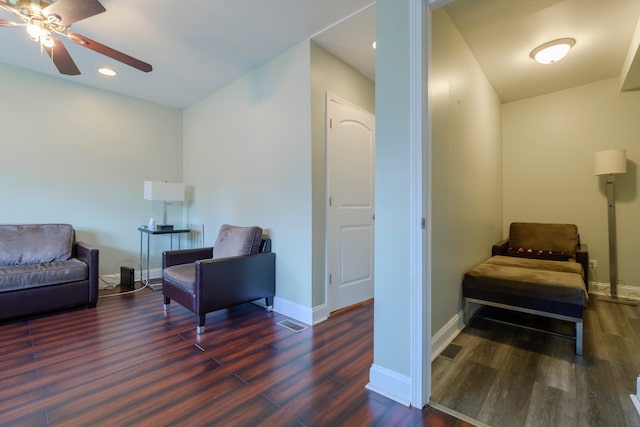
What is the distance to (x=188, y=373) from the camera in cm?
182

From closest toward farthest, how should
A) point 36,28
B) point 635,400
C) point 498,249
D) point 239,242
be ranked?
point 635,400
point 36,28
point 239,242
point 498,249

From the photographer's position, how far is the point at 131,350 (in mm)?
2105

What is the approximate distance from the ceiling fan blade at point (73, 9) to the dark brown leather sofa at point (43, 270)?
6.99ft

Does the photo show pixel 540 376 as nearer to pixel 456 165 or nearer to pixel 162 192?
pixel 456 165

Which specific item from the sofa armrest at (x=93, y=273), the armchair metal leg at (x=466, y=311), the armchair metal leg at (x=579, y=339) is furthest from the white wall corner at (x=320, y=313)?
the sofa armrest at (x=93, y=273)

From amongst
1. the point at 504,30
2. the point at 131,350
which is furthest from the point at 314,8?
the point at 131,350

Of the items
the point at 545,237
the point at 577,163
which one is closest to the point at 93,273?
the point at 545,237

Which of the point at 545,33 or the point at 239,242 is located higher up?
the point at 545,33

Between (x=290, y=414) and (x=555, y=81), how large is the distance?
4466mm

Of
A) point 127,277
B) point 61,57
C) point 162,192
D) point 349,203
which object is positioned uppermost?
point 61,57

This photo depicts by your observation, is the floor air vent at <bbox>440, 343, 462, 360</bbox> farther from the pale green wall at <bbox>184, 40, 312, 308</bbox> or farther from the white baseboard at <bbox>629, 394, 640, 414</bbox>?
the pale green wall at <bbox>184, 40, 312, 308</bbox>

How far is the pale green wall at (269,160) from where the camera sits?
2691mm

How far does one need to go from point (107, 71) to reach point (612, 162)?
18.6ft

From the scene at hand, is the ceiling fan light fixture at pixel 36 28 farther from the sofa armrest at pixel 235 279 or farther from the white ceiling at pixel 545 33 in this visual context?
the white ceiling at pixel 545 33
